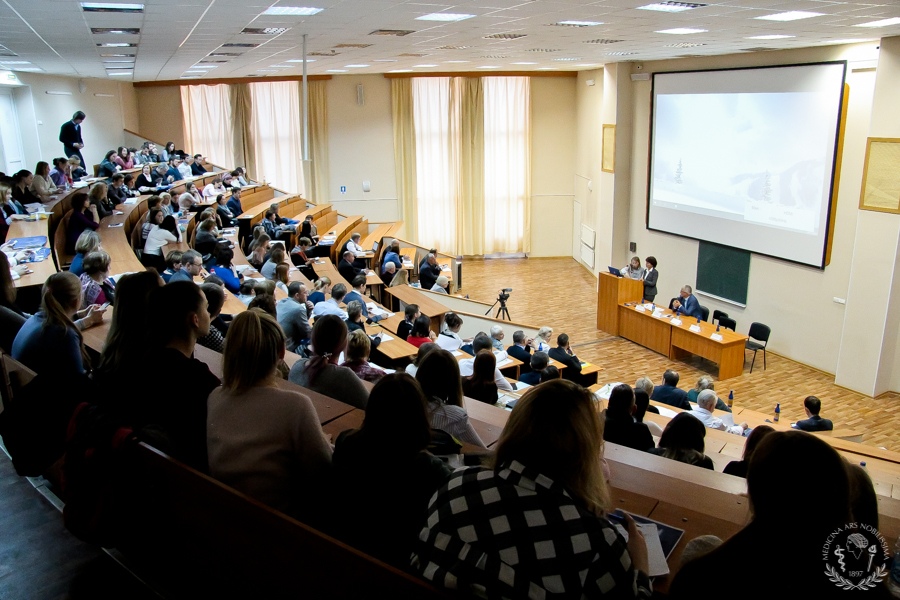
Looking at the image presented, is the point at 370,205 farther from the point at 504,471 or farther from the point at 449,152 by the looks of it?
the point at 504,471

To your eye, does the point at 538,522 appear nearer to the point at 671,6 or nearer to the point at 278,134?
the point at 671,6

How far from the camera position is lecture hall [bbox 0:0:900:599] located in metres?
1.65

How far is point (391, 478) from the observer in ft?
6.28

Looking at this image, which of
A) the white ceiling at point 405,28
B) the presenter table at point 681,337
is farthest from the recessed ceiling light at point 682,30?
the presenter table at point 681,337

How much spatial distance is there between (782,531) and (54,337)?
→ 285cm

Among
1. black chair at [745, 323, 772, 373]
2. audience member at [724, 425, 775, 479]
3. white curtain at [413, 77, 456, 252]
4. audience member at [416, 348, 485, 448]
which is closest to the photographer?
audience member at [416, 348, 485, 448]

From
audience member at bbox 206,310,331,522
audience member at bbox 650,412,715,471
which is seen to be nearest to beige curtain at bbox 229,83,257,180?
audience member at bbox 650,412,715,471

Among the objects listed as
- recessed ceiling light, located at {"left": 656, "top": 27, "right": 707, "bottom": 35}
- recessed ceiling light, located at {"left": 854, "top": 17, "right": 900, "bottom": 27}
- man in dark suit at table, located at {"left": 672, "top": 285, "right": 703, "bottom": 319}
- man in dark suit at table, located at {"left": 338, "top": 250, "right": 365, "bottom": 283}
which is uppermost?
recessed ceiling light, located at {"left": 656, "top": 27, "right": 707, "bottom": 35}

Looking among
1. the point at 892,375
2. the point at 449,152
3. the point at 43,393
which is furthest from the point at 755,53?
the point at 43,393

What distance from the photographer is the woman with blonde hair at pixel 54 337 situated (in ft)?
9.80

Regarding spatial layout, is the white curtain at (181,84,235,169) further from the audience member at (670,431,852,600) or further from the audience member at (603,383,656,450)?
the audience member at (670,431,852,600)

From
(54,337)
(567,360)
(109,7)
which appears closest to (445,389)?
(54,337)

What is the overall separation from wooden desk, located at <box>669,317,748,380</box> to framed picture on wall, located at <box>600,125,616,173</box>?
15.5 feet

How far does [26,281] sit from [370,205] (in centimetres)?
1267
